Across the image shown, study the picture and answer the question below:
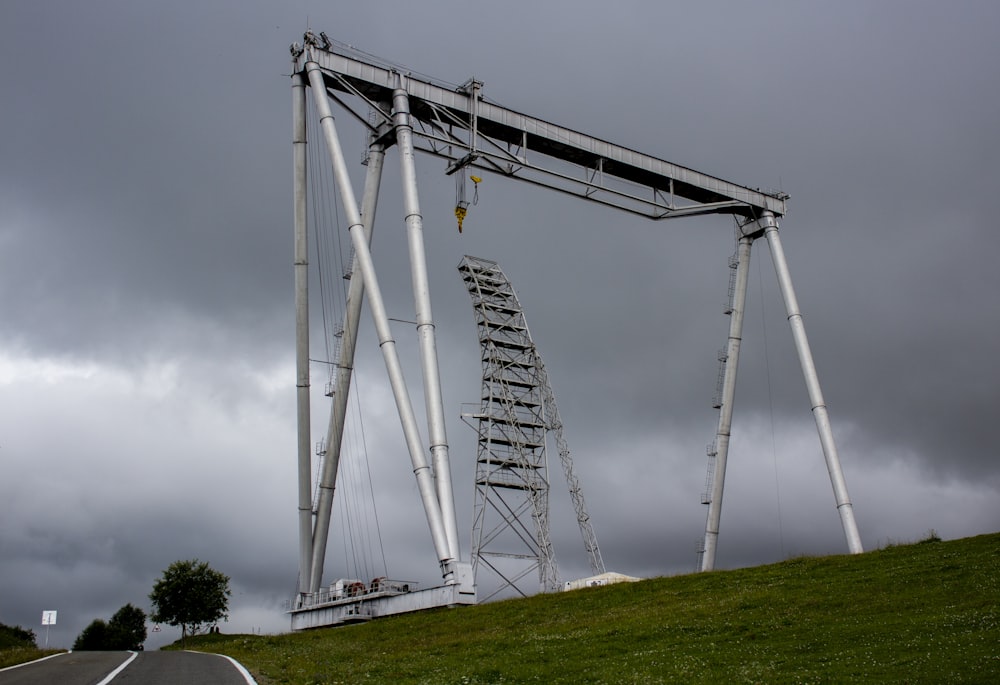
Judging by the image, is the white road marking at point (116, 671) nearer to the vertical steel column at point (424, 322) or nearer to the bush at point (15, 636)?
the vertical steel column at point (424, 322)

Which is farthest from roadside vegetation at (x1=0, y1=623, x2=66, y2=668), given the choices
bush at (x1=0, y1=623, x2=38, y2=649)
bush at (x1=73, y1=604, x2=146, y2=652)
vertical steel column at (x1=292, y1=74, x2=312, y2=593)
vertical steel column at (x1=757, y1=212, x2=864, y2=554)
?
bush at (x1=73, y1=604, x2=146, y2=652)

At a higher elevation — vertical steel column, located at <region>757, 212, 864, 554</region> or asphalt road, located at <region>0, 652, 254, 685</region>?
vertical steel column, located at <region>757, 212, 864, 554</region>

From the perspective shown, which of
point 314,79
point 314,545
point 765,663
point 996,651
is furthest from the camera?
point 314,545

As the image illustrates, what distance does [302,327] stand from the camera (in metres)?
42.9

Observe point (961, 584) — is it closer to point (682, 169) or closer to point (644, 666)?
point (644, 666)

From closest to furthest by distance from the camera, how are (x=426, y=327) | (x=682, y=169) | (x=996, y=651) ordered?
1. (x=996, y=651)
2. (x=426, y=327)
3. (x=682, y=169)

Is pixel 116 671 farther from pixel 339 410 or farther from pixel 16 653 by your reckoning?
pixel 339 410

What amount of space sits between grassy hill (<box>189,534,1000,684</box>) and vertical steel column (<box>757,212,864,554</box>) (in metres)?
8.36

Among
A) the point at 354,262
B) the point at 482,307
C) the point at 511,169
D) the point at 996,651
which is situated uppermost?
the point at 482,307

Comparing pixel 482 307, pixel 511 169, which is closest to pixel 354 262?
pixel 511 169

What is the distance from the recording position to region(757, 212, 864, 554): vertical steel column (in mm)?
41031

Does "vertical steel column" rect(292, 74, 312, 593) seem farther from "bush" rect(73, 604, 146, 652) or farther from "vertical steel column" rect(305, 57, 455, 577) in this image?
"bush" rect(73, 604, 146, 652)

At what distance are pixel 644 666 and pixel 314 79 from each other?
27620 millimetres

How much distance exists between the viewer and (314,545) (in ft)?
137
